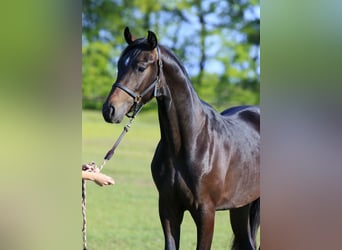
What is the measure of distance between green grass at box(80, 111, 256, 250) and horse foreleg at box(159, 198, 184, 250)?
0.90m

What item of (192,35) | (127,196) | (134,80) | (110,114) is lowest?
(127,196)

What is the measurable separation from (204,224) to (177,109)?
53 centimetres

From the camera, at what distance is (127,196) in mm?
4426

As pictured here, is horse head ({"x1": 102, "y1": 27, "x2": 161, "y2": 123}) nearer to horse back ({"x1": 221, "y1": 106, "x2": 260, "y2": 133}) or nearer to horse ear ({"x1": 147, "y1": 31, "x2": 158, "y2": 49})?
horse ear ({"x1": 147, "y1": 31, "x2": 158, "y2": 49})

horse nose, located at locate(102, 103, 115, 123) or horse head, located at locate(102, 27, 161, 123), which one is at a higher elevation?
horse head, located at locate(102, 27, 161, 123)

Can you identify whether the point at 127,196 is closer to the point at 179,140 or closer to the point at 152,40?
the point at 179,140

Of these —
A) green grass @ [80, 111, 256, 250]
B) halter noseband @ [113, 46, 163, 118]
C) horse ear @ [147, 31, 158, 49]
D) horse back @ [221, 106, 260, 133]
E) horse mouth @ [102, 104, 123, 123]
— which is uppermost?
horse ear @ [147, 31, 158, 49]

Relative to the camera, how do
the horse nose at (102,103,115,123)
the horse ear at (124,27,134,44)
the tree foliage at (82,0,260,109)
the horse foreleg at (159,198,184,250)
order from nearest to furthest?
the horse nose at (102,103,115,123), the horse ear at (124,27,134,44), the horse foreleg at (159,198,184,250), the tree foliage at (82,0,260,109)

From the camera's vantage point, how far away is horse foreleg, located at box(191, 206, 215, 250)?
8.23ft

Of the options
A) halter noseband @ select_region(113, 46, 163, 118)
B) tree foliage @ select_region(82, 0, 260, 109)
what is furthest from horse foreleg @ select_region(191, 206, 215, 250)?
tree foliage @ select_region(82, 0, 260, 109)

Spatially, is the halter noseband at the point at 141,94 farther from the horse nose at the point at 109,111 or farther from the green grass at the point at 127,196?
the green grass at the point at 127,196

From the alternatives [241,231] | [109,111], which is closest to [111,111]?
[109,111]
